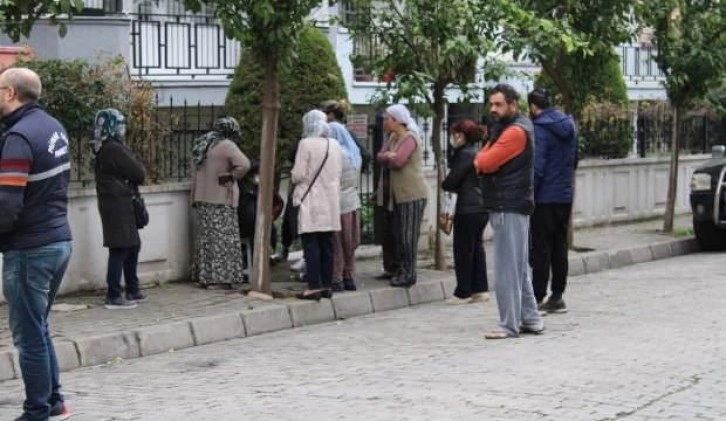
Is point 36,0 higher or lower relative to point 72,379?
higher

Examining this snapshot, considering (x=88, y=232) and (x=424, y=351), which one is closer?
(x=424, y=351)

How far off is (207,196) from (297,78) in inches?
131

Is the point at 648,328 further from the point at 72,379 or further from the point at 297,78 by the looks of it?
the point at 297,78

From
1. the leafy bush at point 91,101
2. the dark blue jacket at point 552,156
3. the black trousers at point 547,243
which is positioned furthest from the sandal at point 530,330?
the leafy bush at point 91,101

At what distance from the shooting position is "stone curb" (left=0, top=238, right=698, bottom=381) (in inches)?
370

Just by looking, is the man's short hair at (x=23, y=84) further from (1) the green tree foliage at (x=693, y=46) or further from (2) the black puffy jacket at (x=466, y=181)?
(1) the green tree foliage at (x=693, y=46)

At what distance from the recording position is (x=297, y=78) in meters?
15.0

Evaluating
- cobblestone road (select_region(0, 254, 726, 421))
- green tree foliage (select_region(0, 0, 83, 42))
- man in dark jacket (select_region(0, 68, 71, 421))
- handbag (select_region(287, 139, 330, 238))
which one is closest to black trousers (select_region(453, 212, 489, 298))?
cobblestone road (select_region(0, 254, 726, 421))

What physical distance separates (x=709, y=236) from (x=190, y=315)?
9.42 metres

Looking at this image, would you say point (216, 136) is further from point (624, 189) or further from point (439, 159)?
point (624, 189)

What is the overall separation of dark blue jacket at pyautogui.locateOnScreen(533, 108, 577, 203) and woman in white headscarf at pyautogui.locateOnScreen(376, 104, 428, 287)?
176cm

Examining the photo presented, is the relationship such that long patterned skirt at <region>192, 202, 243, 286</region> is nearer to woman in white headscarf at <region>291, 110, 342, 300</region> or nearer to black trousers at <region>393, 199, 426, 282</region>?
woman in white headscarf at <region>291, 110, 342, 300</region>

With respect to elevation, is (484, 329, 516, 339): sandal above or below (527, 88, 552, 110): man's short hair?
below

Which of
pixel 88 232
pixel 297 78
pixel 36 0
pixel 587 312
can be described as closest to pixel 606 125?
pixel 297 78
